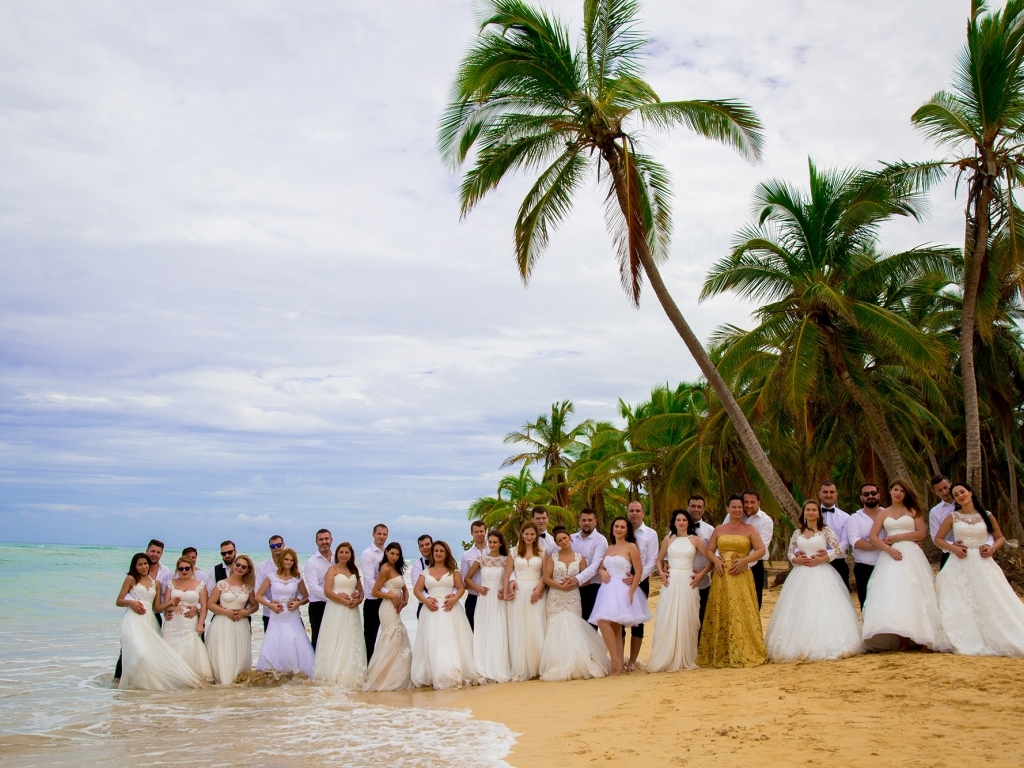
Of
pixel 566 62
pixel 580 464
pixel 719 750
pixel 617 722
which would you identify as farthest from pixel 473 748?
pixel 580 464

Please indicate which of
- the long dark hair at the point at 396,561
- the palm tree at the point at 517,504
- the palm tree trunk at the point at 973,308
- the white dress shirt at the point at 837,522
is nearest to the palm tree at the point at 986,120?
the palm tree trunk at the point at 973,308

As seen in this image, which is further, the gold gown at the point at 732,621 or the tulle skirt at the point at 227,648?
the tulle skirt at the point at 227,648

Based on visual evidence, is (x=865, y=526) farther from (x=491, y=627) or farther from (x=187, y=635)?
(x=187, y=635)

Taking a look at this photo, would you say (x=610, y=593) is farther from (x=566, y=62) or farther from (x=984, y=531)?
(x=566, y=62)

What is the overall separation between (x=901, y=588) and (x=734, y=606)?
1.76 meters

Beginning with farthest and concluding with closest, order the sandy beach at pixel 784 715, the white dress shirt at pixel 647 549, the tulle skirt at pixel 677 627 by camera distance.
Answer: the white dress shirt at pixel 647 549 → the tulle skirt at pixel 677 627 → the sandy beach at pixel 784 715

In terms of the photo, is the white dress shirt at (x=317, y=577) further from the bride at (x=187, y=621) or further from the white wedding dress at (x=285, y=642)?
the bride at (x=187, y=621)

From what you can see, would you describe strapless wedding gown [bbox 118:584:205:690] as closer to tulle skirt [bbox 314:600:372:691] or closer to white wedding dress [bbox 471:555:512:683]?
tulle skirt [bbox 314:600:372:691]

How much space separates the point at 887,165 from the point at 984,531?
8.93m

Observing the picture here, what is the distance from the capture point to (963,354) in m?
15.2

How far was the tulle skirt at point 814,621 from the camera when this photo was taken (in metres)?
9.12

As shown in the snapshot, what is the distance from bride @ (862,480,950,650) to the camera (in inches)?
349

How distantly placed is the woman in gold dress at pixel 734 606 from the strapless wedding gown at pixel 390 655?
350cm

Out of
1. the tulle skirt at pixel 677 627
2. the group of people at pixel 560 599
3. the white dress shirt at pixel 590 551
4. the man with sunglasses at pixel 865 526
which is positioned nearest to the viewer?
the group of people at pixel 560 599
